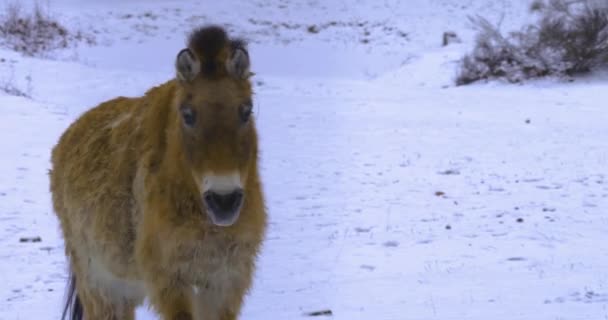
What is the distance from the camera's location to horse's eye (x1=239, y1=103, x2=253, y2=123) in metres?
3.71

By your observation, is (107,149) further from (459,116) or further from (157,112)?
(459,116)

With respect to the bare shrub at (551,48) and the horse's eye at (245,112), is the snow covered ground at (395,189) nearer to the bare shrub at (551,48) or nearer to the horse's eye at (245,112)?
the bare shrub at (551,48)

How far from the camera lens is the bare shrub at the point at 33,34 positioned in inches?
955

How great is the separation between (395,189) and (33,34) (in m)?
18.3

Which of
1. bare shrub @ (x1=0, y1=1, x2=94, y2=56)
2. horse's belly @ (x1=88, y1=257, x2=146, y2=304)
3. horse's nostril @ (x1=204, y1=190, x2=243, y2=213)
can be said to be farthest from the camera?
bare shrub @ (x1=0, y1=1, x2=94, y2=56)

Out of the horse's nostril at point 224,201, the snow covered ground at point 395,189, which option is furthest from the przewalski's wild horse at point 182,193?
the snow covered ground at point 395,189

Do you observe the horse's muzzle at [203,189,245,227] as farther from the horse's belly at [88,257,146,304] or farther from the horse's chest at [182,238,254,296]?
the horse's belly at [88,257,146,304]

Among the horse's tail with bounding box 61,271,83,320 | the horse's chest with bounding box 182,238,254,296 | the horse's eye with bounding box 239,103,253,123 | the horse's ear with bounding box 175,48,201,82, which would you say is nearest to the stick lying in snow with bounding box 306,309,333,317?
the horse's tail with bounding box 61,271,83,320

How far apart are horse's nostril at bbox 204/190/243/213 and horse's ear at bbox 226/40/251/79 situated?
70 cm

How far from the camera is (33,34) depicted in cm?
2552

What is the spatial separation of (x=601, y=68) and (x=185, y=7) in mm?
19659

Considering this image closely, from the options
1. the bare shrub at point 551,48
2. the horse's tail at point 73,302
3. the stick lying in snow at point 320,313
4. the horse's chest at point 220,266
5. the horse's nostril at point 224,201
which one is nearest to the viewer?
the horse's nostril at point 224,201

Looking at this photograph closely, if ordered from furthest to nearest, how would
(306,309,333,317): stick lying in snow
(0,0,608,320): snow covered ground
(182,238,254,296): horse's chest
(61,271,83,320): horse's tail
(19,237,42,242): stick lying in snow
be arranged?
1. (19,237,42,242): stick lying in snow
2. (0,0,608,320): snow covered ground
3. (306,309,333,317): stick lying in snow
4. (61,271,83,320): horse's tail
5. (182,238,254,296): horse's chest

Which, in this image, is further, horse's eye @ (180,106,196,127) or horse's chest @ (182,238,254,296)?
horse's chest @ (182,238,254,296)
